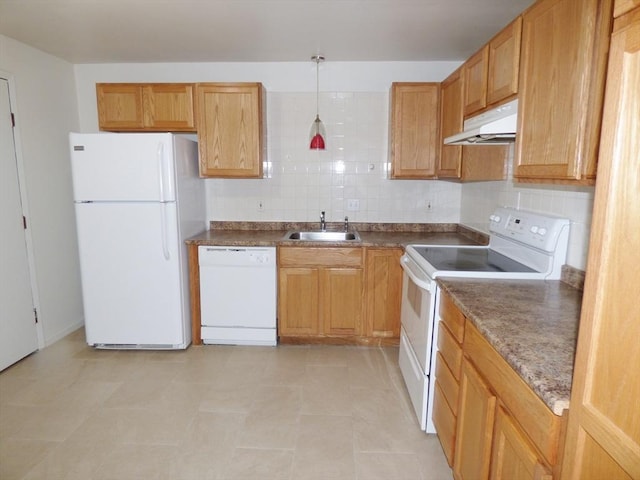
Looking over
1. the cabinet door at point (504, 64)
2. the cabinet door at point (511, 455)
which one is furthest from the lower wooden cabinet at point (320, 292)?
the cabinet door at point (511, 455)

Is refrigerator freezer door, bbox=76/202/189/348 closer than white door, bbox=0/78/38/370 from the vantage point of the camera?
No

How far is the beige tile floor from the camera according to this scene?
74.2 inches

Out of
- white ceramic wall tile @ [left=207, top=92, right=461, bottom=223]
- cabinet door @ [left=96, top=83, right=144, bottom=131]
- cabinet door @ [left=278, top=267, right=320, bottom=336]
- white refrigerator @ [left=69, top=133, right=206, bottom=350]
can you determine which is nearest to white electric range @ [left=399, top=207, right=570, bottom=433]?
cabinet door @ [left=278, top=267, right=320, bottom=336]

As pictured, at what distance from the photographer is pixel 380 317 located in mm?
A: 3127

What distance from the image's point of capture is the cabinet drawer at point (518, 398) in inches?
37.7

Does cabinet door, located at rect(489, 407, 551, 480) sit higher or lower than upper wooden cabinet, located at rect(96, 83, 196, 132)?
lower

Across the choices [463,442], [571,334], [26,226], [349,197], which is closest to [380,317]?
[349,197]

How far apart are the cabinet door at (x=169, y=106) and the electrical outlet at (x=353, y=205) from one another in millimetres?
1486

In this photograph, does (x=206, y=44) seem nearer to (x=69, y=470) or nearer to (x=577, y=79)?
(x=577, y=79)


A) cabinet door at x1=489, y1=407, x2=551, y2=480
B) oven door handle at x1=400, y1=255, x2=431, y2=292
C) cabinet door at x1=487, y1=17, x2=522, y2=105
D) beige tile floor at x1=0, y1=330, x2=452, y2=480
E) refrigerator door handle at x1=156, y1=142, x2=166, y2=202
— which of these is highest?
cabinet door at x1=487, y1=17, x2=522, y2=105

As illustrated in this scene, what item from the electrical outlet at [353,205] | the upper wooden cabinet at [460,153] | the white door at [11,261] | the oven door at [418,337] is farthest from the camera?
the electrical outlet at [353,205]

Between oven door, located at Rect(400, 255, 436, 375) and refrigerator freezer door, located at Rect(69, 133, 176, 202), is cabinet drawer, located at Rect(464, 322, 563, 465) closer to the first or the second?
oven door, located at Rect(400, 255, 436, 375)

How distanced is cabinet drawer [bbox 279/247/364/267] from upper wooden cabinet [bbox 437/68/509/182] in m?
0.95

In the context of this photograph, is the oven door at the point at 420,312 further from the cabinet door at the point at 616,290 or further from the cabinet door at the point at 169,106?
the cabinet door at the point at 169,106
